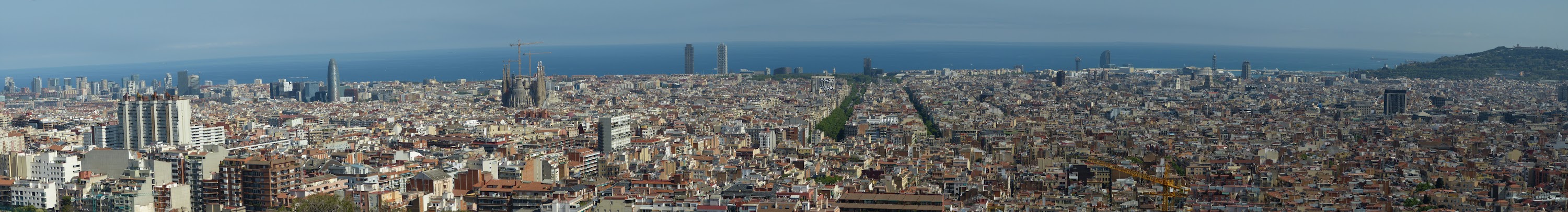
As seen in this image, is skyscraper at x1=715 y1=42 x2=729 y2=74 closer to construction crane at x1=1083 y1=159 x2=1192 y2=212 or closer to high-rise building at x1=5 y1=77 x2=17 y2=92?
high-rise building at x1=5 y1=77 x2=17 y2=92

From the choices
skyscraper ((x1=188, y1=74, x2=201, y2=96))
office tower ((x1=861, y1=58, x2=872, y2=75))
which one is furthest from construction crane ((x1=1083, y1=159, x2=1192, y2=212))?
office tower ((x1=861, y1=58, x2=872, y2=75))

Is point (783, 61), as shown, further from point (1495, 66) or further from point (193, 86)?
point (1495, 66)

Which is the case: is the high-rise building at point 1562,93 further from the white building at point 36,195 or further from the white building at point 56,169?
the white building at point 36,195

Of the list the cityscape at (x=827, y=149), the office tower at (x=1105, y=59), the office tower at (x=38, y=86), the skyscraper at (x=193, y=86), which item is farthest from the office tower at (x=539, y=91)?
the office tower at (x=1105, y=59)

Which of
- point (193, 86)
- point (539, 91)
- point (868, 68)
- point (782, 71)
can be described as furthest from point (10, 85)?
point (868, 68)

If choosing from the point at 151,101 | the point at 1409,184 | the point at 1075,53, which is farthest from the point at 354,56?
the point at 1409,184

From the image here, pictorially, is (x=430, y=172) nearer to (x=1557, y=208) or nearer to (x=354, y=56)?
(x=1557, y=208)
